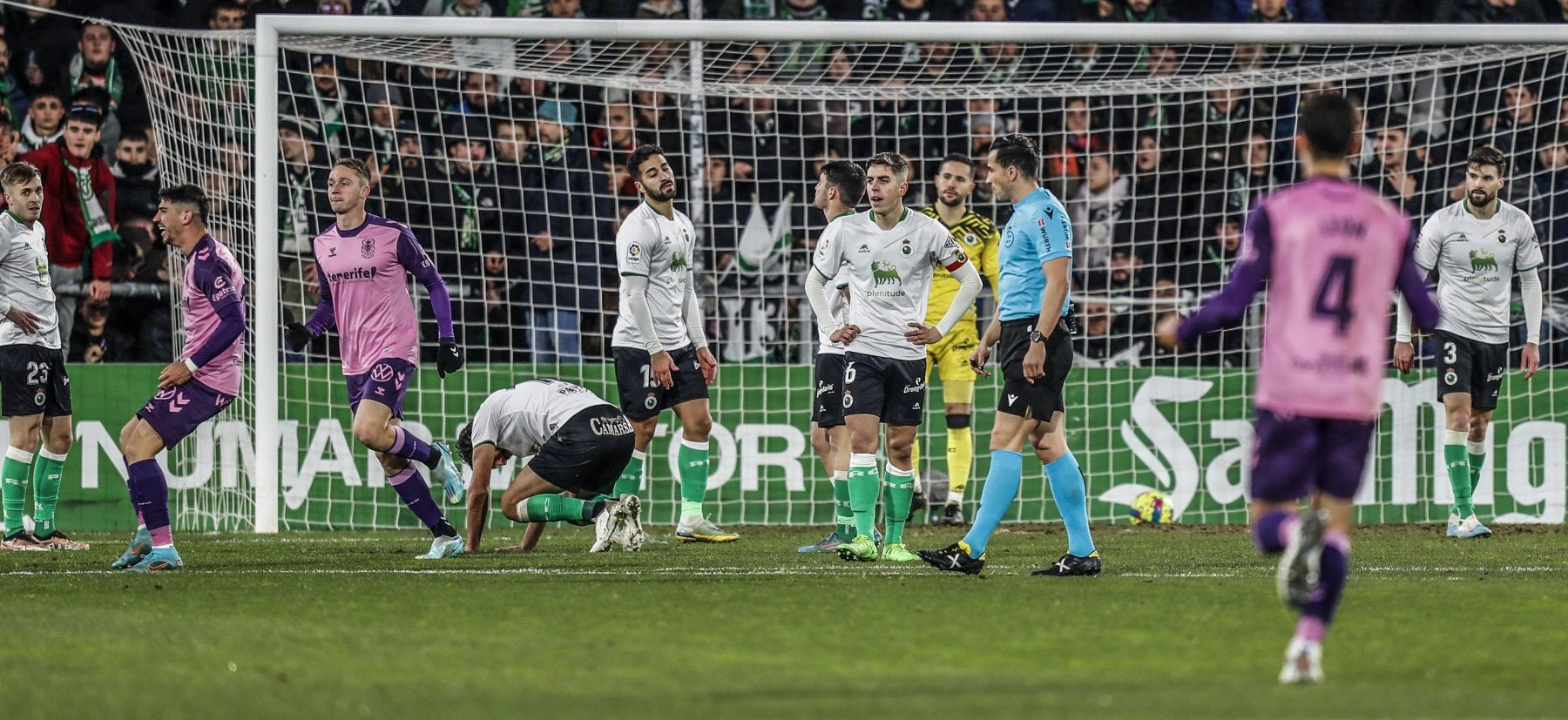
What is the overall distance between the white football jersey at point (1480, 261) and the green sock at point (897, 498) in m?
4.30

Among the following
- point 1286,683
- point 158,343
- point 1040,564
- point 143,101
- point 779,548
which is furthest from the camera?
point 143,101

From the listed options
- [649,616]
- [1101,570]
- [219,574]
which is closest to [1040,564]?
[1101,570]

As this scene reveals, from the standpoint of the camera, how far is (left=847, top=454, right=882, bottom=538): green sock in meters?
9.03

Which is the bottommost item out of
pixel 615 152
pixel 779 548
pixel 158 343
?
pixel 779 548

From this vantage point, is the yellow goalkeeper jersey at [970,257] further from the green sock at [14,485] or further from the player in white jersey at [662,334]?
the green sock at [14,485]

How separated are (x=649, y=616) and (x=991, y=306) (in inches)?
327

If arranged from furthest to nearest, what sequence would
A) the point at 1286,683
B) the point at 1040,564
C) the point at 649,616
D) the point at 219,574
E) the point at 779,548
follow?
the point at 779,548
the point at 1040,564
the point at 219,574
the point at 649,616
the point at 1286,683

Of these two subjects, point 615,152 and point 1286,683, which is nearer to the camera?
point 1286,683

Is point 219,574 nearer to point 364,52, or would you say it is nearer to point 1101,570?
point 1101,570

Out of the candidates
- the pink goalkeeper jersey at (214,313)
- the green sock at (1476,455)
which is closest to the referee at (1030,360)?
the pink goalkeeper jersey at (214,313)

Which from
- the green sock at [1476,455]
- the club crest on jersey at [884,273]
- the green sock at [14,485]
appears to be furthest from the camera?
the green sock at [1476,455]

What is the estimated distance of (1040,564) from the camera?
8922mm

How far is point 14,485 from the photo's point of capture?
1092 centimetres

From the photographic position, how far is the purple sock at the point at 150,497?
880 cm
